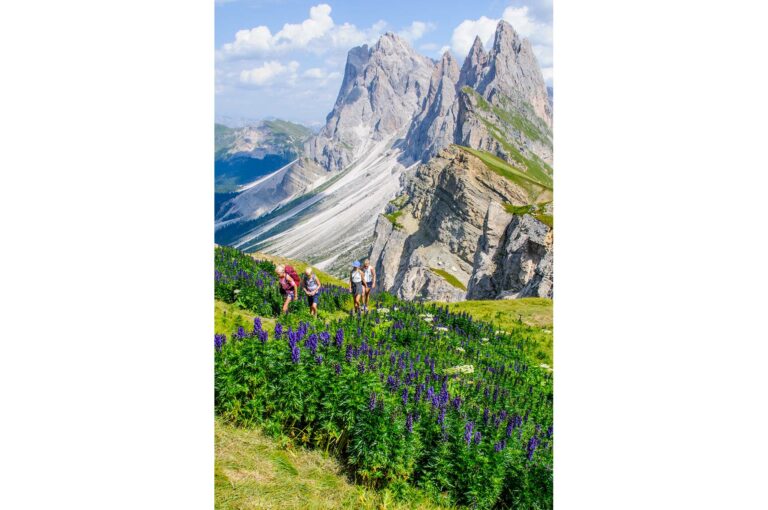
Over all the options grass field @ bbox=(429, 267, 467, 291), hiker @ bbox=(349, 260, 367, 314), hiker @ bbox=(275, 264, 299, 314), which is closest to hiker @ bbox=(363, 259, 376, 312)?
hiker @ bbox=(349, 260, 367, 314)

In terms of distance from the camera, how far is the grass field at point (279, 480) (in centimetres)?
675

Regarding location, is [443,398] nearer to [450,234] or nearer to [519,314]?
[519,314]

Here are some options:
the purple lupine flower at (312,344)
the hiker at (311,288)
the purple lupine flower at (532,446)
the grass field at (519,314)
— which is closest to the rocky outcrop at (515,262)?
the grass field at (519,314)

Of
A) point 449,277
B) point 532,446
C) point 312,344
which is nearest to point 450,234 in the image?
point 449,277

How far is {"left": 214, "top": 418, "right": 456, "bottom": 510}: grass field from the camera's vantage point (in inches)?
266

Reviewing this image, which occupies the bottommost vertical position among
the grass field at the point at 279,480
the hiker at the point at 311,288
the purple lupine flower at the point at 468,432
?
the grass field at the point at 279,480

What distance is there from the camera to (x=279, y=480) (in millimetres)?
7133

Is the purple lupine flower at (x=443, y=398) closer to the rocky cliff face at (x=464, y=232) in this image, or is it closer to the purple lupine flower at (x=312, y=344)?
the purple lupine flower at (x=312, y=344)

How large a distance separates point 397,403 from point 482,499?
4.98 feet

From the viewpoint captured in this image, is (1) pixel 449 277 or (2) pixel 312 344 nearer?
(2) pixel 312 344

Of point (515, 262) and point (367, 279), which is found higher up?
point (515, 262)
